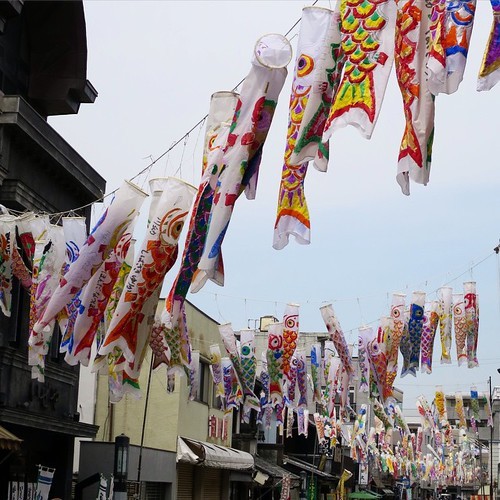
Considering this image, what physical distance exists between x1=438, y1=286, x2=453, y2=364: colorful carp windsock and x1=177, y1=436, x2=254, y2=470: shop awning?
10.2 m

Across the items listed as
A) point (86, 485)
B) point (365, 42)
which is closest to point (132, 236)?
point (365, 42)

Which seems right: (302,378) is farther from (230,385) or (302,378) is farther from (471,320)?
(471,320)

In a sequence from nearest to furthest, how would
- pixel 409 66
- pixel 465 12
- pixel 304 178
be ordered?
1. pixel 465 12
2. pixel 409 66
3. pixel 304 178

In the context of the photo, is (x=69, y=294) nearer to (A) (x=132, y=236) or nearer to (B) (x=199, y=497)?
(A) (x=132, y=236)

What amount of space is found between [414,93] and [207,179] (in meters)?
3.08

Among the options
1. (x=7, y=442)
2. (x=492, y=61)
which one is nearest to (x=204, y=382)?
(x=7, y=442)

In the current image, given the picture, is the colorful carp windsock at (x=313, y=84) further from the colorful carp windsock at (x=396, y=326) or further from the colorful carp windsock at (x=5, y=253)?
the colorful carp windsock at (x=396, y=326)

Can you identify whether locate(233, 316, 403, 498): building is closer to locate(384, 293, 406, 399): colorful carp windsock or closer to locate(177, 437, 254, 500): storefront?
locate(177, 437, 254, 500): storefront

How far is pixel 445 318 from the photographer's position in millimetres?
22391

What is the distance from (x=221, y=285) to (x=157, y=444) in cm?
1900

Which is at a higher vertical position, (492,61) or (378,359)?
(492,61)

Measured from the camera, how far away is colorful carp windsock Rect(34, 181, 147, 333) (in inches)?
543

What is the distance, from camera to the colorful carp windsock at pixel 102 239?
45.2ft

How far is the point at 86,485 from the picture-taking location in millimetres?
24938
